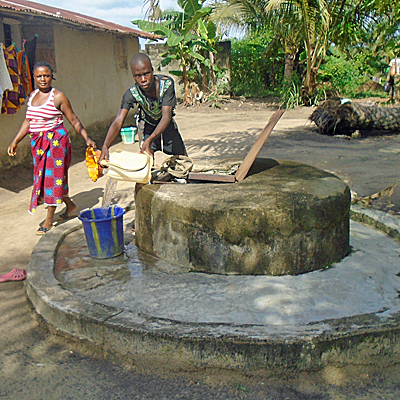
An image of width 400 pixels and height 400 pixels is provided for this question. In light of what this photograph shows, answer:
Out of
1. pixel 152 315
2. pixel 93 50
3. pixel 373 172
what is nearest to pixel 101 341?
pixel 152 315

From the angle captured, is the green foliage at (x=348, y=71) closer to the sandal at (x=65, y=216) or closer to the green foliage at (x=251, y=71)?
the green foliage at (x=251, y=71)

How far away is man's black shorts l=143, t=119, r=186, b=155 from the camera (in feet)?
14.7

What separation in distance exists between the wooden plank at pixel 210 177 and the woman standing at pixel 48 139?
134 cm

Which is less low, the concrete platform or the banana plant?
the banana plant

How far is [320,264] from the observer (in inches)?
130

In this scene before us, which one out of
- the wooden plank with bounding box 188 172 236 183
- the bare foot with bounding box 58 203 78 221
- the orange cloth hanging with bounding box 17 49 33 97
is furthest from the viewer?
the orange cloth hanging with bounding box 17 49 33 97

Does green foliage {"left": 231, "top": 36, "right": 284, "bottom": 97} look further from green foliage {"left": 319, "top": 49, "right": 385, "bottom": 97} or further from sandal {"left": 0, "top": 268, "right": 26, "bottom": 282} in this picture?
sandal {"left": 0, "top": 268, "right": 26, "bottom": 282}

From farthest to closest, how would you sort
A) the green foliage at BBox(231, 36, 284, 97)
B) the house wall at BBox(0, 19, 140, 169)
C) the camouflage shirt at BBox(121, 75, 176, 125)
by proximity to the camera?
the green foliage at BBox(231, 36, 284, 97) < the house wall at BBox(0, 19, 140, 169) < the camouflage shirt at BBox(121, 75, 176, 125)

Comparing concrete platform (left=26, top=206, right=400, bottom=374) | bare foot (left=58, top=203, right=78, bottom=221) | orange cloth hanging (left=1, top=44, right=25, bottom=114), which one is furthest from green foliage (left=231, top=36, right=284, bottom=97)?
concrete platform (left=26, top=206, right=400, bottom=374)

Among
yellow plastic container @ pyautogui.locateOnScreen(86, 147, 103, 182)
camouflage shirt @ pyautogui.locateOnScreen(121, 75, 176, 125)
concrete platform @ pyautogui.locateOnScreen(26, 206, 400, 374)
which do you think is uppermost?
camouflage shirt @ pyautogui.locateOnScreen(121, 75, 176, 125)

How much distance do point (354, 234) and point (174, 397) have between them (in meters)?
2.41

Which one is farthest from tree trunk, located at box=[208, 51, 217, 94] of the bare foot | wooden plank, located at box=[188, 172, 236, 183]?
wooden plank, located at box=[188, 172, 236, 183]

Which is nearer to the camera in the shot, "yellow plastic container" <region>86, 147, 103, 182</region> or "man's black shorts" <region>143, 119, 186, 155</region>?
"yellow plastic container" <region>86, 147, 103, 182</region>

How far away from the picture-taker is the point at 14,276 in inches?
142
